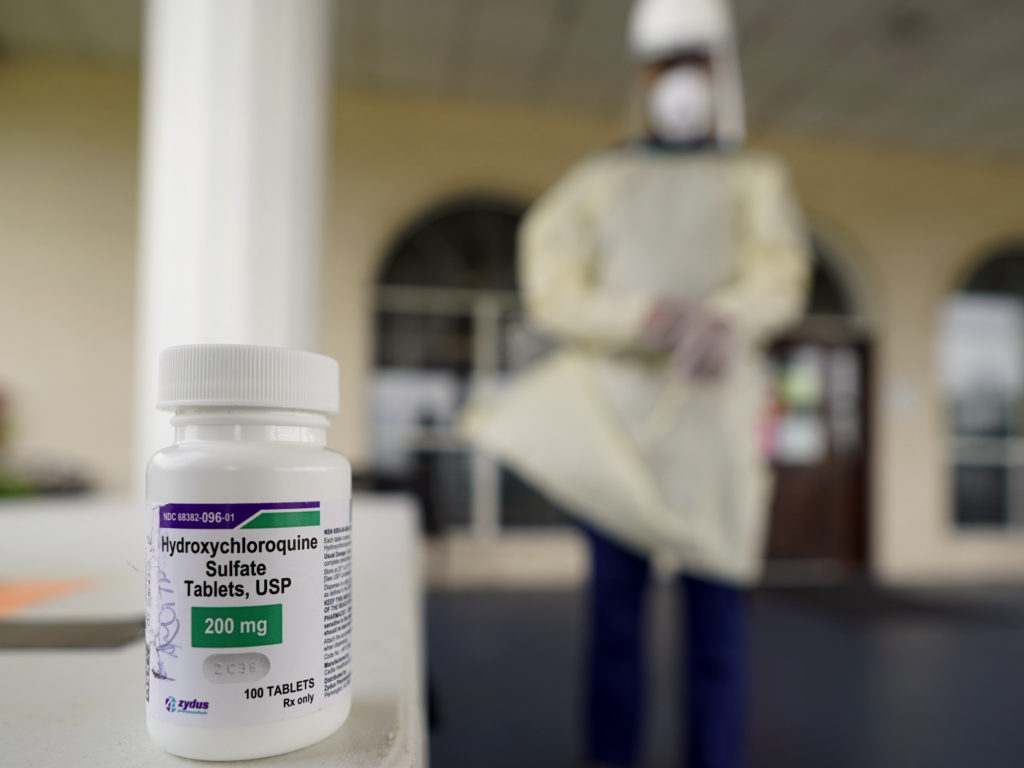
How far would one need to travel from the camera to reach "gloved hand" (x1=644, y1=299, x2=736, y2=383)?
1237mm

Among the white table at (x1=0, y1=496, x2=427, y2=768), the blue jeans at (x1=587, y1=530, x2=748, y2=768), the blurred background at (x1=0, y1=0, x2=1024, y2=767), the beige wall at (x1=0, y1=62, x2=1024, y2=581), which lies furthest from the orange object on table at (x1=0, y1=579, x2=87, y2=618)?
the beige wall at (x1=0, y1=62, x2=1024, y2=581)

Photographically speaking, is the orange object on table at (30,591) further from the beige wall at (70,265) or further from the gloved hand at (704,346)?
the beige wall at (70,265)

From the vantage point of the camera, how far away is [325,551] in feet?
1.17

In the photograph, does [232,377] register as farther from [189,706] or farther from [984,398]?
[984,398]

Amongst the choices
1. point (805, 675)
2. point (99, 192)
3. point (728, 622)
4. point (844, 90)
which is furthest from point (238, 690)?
point (844, 90)

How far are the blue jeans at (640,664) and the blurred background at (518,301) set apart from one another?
1.22 meters

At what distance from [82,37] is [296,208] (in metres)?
3.98

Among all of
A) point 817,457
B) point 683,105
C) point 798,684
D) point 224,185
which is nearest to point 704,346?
point 683,105

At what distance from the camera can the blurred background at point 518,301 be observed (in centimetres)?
396

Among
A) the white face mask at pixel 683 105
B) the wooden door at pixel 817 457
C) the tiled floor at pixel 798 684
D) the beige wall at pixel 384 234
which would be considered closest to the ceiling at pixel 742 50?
the beige wall at pixel 384 234

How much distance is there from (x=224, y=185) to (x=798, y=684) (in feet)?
7.79

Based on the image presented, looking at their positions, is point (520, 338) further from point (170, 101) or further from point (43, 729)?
point (43, 729)

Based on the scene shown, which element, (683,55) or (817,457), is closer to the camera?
(683,55)

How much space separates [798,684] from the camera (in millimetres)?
2559
